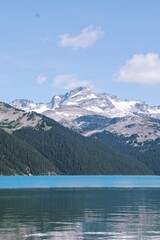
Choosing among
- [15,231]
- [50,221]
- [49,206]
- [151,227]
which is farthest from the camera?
[49,206]

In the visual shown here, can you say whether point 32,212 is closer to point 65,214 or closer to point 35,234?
point 65,214

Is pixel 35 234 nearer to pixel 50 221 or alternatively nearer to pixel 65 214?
pixel 50 221

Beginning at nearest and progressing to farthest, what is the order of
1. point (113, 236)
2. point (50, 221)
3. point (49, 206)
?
point (113, 236)
point (50, 221)
point (49, 206)

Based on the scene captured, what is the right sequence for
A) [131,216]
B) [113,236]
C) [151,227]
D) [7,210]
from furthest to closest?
[7,210] → [131,216] → [151,227] → [113,236]

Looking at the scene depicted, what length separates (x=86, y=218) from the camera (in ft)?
296

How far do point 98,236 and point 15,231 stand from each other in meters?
11.7

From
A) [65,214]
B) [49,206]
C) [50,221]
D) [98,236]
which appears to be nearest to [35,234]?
[98,236]

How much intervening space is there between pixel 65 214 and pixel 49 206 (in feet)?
60.3

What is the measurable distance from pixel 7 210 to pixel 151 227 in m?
35.0

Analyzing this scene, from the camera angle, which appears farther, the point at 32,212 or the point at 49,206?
the point at 49,206

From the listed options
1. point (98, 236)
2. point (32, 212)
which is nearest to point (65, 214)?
point (32, 212)

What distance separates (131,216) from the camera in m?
94.9

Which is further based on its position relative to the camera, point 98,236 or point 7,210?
point 7,210

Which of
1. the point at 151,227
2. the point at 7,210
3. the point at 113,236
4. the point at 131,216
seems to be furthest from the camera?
the point at 7,210
